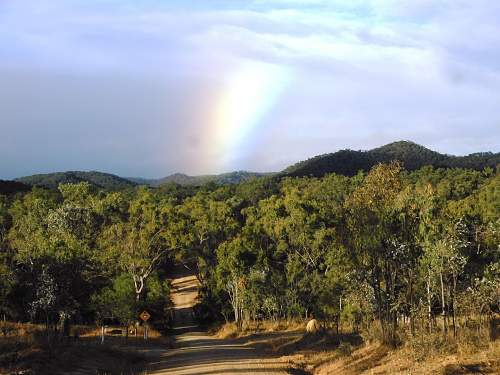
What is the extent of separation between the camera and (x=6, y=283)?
42.3 m

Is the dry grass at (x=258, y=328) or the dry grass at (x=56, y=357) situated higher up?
the dry grass at (x=56, y=357)

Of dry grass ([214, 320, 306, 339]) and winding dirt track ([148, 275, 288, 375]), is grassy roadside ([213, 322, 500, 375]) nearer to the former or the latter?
winding dirt track ([148, 275, 288, 375])

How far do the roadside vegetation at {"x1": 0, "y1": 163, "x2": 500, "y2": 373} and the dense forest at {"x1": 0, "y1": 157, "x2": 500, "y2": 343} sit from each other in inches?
5.7

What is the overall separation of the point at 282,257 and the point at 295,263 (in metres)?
21.0

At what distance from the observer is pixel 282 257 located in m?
89.0

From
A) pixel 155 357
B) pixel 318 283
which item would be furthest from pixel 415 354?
pixel 318 283

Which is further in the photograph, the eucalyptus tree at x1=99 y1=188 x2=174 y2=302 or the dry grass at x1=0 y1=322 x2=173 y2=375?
the eucalyptus tree at x1=99 y1=188 x2=174 y2=302

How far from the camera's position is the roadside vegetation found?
27.8 metres

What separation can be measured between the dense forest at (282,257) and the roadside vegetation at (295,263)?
0.48 ft

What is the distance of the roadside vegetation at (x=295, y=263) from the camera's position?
1096 inches

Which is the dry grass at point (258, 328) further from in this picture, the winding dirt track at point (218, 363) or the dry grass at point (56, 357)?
the dry grass at point (56, 357)

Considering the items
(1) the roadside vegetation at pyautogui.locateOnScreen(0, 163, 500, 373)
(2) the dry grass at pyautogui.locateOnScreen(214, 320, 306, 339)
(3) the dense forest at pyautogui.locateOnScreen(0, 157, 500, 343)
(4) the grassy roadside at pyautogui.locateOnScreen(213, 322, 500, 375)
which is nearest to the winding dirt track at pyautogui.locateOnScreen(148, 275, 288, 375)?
(4) the grassy roadside at pyautogui.locateOnScreen(213, 322, 500, 375)

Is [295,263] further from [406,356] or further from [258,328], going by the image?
[406,356]

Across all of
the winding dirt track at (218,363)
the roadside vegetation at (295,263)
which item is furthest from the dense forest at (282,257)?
the winding dirt track at (218,363)
